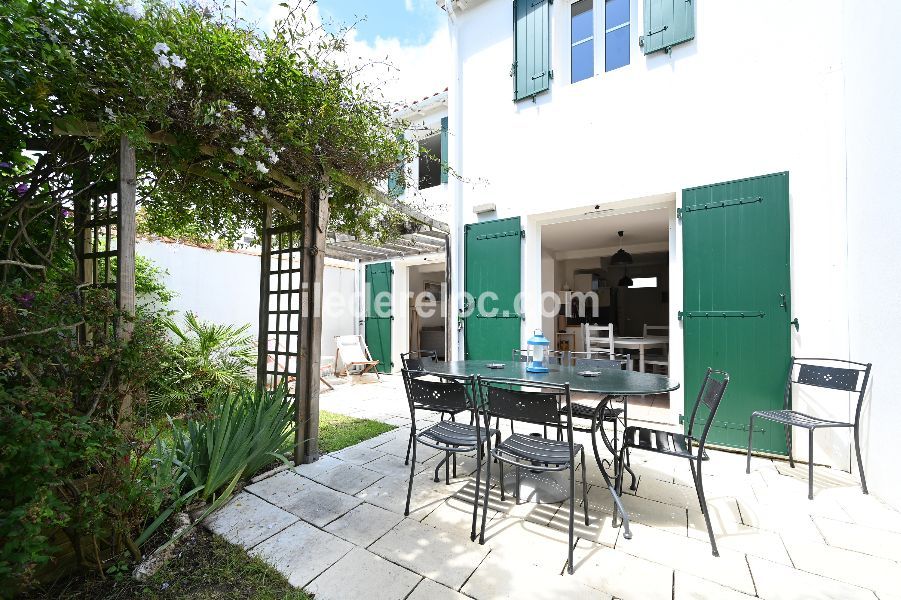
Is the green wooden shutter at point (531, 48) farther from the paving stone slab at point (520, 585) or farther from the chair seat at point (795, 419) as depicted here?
the paving stone slab at point (520, 585)

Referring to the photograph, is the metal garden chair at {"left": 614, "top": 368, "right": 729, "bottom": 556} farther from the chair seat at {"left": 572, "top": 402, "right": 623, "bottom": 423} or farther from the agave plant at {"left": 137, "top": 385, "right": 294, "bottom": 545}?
the agave plant at {"left": 137, "top": 385, "right": 294, "bottom": 545}

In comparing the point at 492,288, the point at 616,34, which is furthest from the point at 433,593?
the point at 616,34

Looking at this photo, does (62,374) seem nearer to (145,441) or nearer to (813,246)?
(145,441)

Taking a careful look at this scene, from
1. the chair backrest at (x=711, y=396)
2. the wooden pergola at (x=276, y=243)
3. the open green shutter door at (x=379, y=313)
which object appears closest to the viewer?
the chair backrest at (x=711, y=396)

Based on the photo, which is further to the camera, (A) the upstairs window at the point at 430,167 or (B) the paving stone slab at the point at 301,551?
(A) the upstairs window at the point at 430,167

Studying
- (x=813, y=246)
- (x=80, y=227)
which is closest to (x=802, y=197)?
(x=813, y=246)

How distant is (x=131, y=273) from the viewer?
2.20 m

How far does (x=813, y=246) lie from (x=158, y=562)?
511 centimetres

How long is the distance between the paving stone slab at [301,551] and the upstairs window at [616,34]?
520 centimetres

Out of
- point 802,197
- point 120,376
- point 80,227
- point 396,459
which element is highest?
point 802,197

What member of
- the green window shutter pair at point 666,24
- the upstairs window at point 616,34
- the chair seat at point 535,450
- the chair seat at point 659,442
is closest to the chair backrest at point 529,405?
the chair seat at point 535,450

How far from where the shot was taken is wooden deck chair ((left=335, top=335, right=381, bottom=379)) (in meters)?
7.11

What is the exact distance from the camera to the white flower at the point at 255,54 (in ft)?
7.34

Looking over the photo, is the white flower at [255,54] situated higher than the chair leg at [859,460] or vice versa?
the white flower at [255,54]
